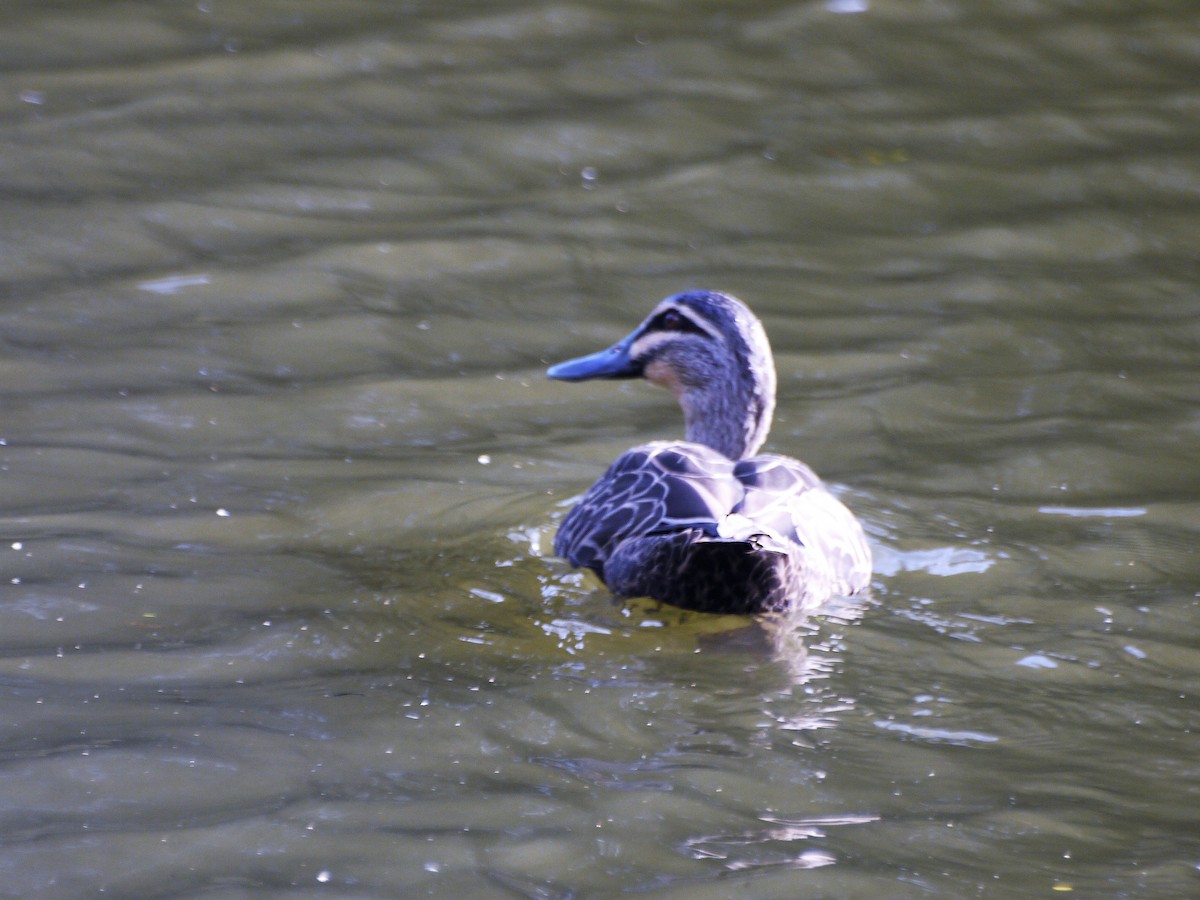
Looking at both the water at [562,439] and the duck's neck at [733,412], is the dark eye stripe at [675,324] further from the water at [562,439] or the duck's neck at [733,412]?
the water at [562,439]

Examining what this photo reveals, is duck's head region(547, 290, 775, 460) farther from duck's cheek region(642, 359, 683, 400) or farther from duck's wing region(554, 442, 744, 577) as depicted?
duck's wing region(554, 442, 744, 577)

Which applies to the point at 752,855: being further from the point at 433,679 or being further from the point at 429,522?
the point at 429,522

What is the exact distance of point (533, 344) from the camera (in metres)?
7.50

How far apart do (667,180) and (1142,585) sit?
4.17 meters

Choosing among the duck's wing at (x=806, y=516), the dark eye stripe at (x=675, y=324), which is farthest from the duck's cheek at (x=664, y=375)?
the duck's wing at (x=806, y=516)

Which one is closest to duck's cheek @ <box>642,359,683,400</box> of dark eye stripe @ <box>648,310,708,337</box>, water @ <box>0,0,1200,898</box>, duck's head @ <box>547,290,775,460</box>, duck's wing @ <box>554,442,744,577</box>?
duck's head @ <box>547,290,775,460</box>

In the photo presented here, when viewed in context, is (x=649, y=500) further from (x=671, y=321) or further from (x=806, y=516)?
(x=671, y=321)

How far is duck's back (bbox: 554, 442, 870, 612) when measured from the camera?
5.16 m

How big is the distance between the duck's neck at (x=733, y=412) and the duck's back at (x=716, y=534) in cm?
51

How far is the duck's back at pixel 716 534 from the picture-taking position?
5.16m

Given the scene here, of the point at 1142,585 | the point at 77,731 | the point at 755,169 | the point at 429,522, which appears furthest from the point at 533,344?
the point at 77,731

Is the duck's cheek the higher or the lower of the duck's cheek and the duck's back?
the higher

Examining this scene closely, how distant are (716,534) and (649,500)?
401 millimetres

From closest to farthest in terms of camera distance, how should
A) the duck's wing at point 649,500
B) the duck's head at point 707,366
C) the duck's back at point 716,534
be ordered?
the duck's back at point 716,534
the duck's wing at point 649,500
the duck's head at point 707,366
